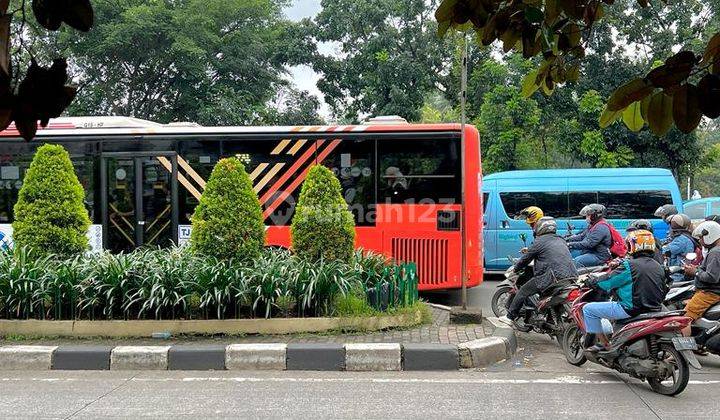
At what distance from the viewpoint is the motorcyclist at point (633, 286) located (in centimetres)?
519

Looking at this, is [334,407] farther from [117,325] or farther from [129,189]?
[129,189]

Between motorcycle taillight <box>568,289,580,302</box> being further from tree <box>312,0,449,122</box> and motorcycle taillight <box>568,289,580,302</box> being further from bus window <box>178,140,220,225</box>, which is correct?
tree <box>312,0,449,122</box>

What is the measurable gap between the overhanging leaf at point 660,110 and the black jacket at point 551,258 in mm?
5468

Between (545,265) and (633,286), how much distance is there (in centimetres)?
169

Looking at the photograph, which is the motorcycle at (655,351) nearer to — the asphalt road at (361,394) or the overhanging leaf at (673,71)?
the asphalt road at (361,394)

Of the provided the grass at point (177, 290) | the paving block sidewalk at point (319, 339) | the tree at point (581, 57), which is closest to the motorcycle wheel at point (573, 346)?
the paving block sidewalk at point (319, 339)

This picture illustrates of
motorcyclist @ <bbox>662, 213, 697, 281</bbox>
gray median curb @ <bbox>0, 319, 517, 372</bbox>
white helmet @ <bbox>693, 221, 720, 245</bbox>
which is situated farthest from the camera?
motorcyclist @ <bbox>662, 213, 697, 281</bbox>

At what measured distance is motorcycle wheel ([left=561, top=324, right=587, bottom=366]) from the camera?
5.90 m

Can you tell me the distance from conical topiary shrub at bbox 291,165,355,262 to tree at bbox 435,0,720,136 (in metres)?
5.16

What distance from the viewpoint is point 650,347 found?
509 cm

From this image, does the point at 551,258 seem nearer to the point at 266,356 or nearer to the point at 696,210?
the point at 266,356

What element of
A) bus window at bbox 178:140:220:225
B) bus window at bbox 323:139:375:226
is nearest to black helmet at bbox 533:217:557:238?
bus window at bbox 323:139:375:226

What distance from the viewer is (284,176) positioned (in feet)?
32.7

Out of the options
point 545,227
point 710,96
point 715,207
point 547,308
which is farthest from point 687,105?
point 715,207
